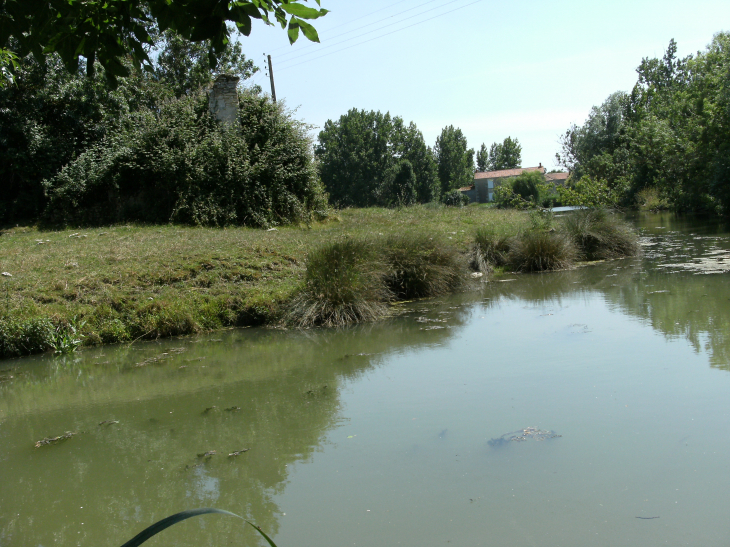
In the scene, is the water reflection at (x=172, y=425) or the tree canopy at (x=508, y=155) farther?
the tree canopy at (x=508, y=155)

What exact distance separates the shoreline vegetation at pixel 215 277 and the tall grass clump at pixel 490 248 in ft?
0.11

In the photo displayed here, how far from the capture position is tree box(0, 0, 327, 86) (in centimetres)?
280

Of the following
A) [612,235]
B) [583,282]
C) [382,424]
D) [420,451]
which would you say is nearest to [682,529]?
[420,451]

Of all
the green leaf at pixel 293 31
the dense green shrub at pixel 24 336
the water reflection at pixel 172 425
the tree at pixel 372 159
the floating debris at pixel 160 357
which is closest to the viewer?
the green leaf at pixel 293 31

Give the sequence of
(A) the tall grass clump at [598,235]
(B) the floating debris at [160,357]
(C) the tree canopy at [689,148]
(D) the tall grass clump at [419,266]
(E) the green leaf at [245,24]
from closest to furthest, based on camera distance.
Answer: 1. (E) the green leaf at [245,24]
2. (B) the floating debris at [160,357]
3. (D) the tall grass clump at [419,266]
4. (A) the tall grass clump at [598,235]
5. (C) the tree canopy at [689,148]

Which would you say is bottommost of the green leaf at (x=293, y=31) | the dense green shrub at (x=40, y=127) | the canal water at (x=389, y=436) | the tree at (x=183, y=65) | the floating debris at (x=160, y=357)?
the canal water at (x=389, y=436)

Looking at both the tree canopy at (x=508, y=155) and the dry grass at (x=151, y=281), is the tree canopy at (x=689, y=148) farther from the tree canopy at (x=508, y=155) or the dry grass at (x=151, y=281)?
the tree canopy at (x=508, y=155)

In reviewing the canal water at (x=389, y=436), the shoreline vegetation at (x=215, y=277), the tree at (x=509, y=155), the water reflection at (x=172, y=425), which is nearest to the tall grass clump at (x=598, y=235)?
the shoreline vegetation at (x=215, y=277)

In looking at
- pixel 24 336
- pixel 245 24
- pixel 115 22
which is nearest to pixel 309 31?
pixel 245 24

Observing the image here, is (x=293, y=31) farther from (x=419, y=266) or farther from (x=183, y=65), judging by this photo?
(x=183, y=65)

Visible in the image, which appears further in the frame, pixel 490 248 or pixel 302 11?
pixel 490 248

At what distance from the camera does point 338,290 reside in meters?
9.29

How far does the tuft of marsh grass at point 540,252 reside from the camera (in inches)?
528

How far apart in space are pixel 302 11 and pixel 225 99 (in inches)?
652
